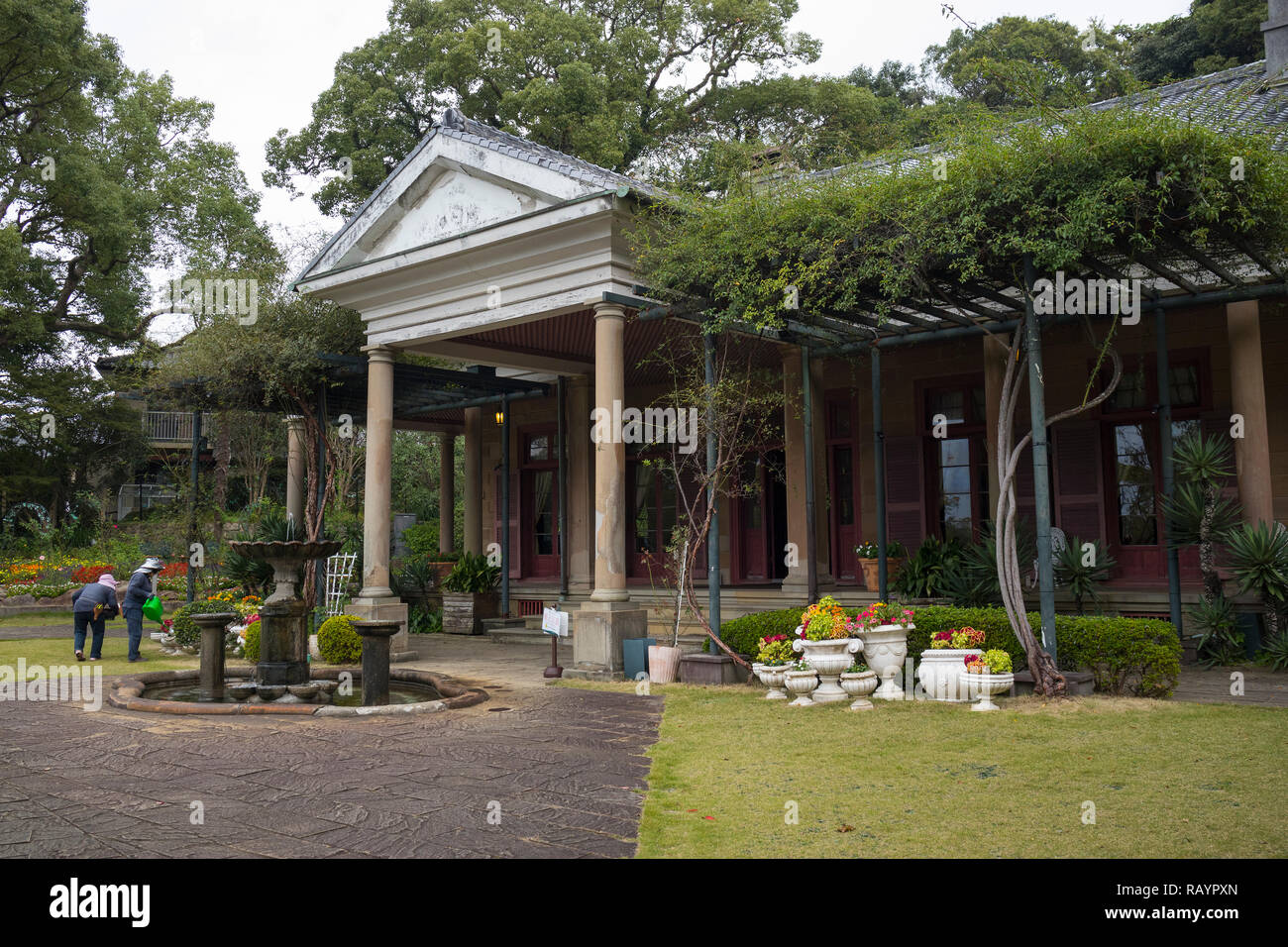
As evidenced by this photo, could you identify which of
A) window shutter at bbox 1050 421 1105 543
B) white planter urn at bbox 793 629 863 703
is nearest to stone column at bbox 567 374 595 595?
window shutter at bbox 1050 421 1105 543

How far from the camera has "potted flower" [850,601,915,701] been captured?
8516 millimetres

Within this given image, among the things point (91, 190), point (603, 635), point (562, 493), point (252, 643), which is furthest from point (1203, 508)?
point (91, 190)

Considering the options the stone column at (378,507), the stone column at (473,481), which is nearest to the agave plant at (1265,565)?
the stone column at (378,507)

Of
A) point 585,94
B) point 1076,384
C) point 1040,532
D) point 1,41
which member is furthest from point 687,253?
point 1,41

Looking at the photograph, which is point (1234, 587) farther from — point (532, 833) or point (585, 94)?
point (585, 94)

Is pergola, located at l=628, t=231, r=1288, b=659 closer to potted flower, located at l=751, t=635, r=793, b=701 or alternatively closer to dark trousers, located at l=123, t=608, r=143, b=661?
potted flower, located at l=751, t=635, r=793, b=701

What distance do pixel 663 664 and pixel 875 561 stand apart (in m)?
3.97

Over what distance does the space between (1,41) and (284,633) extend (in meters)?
20.3

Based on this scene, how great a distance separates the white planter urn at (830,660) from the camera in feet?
27.6

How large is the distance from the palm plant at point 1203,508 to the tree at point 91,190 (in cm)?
1775

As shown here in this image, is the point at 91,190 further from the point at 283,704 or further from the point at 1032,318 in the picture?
the point at 1032,318

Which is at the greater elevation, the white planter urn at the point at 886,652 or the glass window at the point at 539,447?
the glass window at the point at 539,447

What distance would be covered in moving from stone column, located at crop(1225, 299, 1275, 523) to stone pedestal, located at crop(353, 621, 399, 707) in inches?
340

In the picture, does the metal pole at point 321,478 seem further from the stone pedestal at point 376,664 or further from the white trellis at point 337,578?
the stone pedestal at point 376,664
